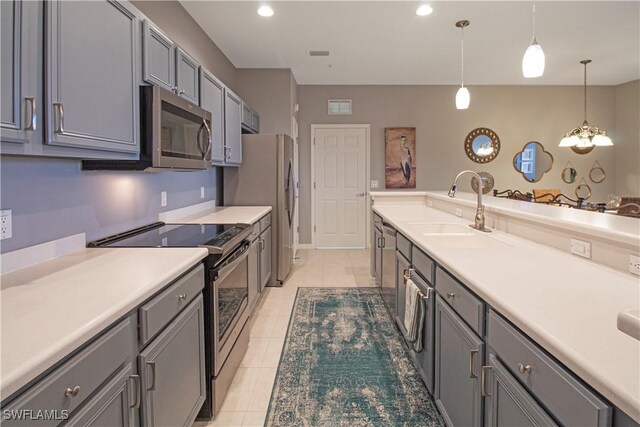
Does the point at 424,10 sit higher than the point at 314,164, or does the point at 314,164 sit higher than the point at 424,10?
the point at 424,10

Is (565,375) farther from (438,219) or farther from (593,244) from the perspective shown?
(438,219)

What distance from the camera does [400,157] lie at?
6996mm

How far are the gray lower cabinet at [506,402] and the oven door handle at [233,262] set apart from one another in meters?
1.36

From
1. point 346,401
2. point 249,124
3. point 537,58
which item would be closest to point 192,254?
point 346,401

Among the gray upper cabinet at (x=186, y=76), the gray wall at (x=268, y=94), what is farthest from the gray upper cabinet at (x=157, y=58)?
the gray wall at (x=268, y=94)

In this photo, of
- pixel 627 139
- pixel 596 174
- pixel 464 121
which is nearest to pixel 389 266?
pixel 464 121

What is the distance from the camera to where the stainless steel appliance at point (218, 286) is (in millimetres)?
2080

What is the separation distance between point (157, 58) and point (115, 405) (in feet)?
5.98

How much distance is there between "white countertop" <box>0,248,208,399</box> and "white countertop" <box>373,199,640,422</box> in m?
1.15

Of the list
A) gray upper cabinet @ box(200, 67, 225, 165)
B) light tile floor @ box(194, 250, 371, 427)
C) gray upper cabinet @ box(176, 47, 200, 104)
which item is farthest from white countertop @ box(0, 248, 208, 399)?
gray upper cabinet @ box(200, 67, 225, 165)

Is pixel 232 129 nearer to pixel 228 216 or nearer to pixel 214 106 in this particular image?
pixel 214 106

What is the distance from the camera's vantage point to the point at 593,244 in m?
1.74

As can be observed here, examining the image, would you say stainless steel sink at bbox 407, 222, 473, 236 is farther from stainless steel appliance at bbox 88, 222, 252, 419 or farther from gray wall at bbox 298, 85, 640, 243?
gray wall at bbox 298, 85, 640, 243

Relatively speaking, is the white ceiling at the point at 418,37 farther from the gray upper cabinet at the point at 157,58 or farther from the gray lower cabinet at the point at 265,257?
the gray lower cabinet at the point at 265,257
